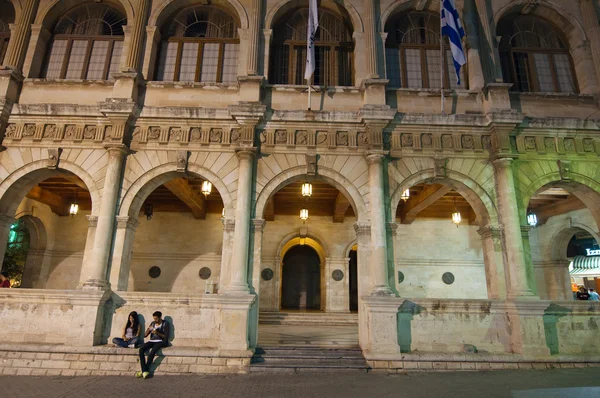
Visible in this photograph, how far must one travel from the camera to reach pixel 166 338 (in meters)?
8.85

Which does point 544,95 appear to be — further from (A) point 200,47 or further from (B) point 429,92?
(A) point 200,47

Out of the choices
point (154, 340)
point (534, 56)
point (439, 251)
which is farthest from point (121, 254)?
point (534, 56)

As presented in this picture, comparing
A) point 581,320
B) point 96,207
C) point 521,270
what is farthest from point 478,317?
point 96,207

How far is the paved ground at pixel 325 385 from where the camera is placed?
22.0 feet

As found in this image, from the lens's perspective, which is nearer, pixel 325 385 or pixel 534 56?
pixel 325 385

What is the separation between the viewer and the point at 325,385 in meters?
7.41

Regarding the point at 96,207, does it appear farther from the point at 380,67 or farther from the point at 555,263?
the point at 555,263

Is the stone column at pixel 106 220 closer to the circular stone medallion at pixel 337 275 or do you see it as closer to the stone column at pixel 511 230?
the circular stone medallion at pixel 337 275

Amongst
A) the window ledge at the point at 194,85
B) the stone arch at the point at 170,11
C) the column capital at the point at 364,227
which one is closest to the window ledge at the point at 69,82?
the window ledge at the point at 194,85

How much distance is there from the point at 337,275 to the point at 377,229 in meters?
6.38

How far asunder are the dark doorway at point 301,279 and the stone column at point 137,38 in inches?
403

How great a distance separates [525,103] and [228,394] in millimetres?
11055

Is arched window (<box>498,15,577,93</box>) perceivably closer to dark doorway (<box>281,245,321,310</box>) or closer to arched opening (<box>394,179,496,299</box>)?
arched opening (<box>394,179,496,299</box>)

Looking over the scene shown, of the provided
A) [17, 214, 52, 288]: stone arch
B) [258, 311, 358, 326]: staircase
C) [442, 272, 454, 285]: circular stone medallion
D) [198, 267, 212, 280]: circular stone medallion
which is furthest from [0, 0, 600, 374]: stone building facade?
[258, 311, 358, 326]: staircase
